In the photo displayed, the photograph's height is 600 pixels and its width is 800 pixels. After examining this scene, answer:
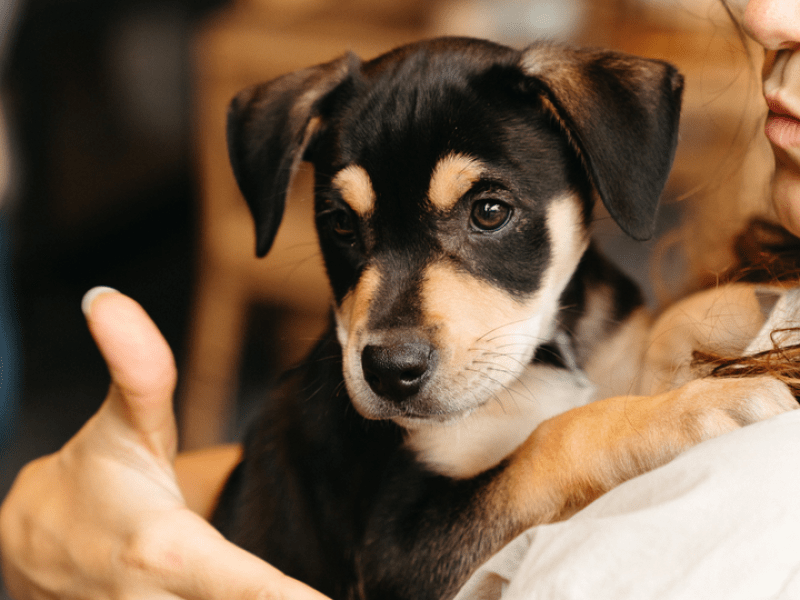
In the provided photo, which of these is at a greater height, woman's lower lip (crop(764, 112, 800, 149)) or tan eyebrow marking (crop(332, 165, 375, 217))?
woman's lower lip (crop(764, 112, 800, 149))

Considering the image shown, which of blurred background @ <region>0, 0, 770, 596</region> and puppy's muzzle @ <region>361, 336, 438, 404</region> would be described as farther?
blurred background @ <region>0, 0, 770, 596</region>

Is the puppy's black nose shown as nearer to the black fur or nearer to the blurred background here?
the black fur

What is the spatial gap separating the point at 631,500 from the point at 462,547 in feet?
2.03

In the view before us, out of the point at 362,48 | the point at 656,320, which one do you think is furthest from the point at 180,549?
the point at 362,48

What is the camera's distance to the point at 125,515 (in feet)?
3.99

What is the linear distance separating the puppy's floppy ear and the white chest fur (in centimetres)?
38

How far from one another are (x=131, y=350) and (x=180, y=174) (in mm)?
4669

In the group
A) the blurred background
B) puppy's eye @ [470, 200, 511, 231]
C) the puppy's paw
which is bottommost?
the blurred background

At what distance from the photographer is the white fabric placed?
689mm

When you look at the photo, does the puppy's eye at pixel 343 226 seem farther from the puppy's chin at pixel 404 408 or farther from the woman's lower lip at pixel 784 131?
the woman's lower lip at pixel 784 131

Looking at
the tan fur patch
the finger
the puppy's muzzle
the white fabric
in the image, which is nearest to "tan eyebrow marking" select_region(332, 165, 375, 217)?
the tan fur patch

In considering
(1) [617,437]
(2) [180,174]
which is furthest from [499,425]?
(2) [180,174]

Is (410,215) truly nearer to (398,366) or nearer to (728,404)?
(398,366)

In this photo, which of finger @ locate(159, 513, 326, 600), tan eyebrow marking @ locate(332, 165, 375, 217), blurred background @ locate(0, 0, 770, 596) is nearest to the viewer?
finger @ locate(159, 513, 326, 600)
